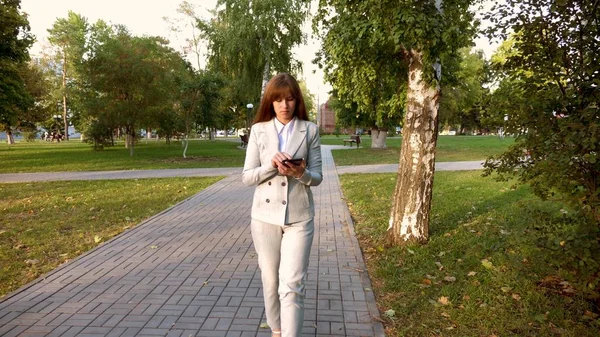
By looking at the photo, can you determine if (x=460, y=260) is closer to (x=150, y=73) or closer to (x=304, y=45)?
(x=150, y=73)

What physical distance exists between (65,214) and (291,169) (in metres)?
7.40

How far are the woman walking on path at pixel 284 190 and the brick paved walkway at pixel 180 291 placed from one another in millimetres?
867

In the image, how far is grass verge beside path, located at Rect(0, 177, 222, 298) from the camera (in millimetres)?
5309

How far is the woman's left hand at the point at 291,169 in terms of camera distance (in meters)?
2.36

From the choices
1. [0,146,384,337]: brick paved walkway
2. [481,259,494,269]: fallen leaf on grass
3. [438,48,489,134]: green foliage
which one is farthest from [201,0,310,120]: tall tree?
[481,259,494,269]: fallen leaf on grass

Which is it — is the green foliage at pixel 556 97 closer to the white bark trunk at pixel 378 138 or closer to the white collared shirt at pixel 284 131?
the white collared shirt at pixel 284 131

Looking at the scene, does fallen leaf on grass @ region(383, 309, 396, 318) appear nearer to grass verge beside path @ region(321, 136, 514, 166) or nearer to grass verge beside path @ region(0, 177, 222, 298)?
grass verge beside path @ region(0, 177, 222, 298)

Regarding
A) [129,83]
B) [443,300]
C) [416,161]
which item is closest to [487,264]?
A: [443,300]

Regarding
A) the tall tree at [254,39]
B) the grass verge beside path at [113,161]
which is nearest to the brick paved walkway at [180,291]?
the grass verge beside path at [113,161]

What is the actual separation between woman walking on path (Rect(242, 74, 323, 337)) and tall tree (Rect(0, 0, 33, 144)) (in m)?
20.3

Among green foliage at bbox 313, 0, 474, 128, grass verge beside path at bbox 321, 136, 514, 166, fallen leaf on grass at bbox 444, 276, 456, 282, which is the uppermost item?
green foliage at bbox 313, 0, 474, 128

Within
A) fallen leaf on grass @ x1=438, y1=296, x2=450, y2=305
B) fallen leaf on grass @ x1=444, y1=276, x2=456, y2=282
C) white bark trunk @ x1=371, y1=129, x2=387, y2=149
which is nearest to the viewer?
fallen leaf on grass @ x1=438, y1=296, x2=450, y2=305

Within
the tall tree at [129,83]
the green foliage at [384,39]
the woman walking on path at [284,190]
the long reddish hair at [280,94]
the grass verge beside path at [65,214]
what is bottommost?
the grass verge beside path at [65,214]

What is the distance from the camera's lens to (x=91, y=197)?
33.2 ft
